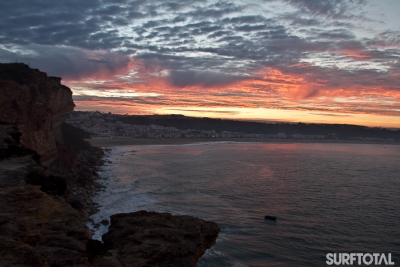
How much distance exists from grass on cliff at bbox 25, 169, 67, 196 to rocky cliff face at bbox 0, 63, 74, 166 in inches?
302

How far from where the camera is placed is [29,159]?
12.4m

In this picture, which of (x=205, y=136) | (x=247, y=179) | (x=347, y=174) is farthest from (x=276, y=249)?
(x=205, y=136)

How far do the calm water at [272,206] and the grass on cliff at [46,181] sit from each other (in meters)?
4.31

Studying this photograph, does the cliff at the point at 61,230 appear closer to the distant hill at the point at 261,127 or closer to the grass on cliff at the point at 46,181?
the grass on cliff at the point at 46,181

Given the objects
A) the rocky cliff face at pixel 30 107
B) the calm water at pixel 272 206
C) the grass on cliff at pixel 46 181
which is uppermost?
the rocky cliff face at pixel 30 107

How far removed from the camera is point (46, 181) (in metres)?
10.3

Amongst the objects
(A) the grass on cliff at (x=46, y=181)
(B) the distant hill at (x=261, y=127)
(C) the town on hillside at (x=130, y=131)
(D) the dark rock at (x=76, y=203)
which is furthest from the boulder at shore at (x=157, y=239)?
(B) the distant hill at (x=261, y=127)

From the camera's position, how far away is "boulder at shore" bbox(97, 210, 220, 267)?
27.5 ft

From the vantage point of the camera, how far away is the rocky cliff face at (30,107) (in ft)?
61.0

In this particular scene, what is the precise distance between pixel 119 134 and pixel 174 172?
66657 millimetres

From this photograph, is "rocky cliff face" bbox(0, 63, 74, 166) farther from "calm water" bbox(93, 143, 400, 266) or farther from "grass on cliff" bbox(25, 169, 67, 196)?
"grass on cliff" bbox(25, 169, 67, 196)

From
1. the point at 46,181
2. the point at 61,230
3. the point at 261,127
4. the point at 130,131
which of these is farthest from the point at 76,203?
the point at 261,127

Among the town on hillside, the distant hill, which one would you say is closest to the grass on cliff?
the town on hillside

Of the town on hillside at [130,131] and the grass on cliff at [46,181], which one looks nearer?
the grass on cliff at [46,181]
